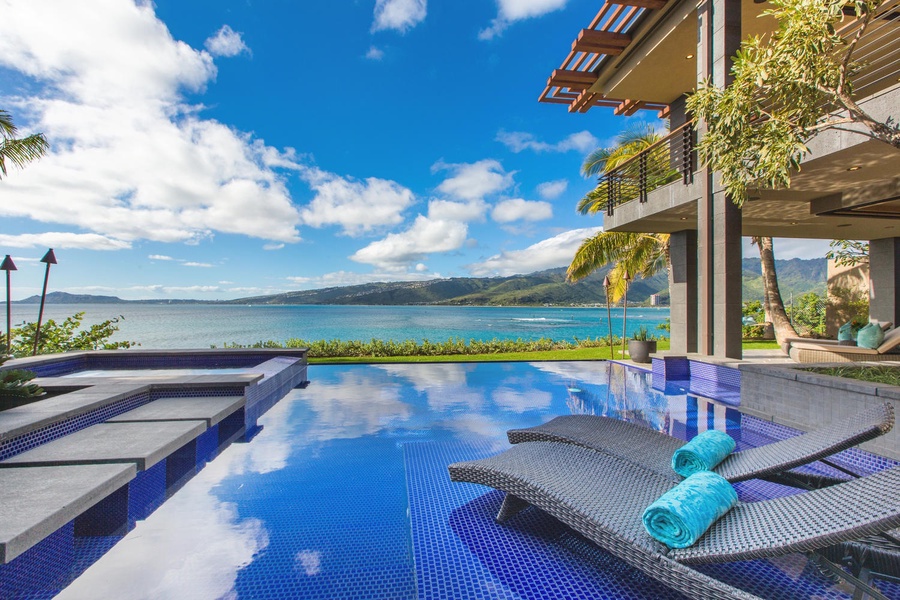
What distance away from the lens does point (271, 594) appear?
2.20 metres

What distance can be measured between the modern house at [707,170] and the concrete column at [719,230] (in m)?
0.02

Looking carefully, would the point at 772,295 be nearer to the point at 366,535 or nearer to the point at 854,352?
the point at 854,352

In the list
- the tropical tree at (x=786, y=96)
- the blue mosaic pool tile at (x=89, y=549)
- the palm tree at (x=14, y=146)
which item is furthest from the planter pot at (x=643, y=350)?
the palm tree at (x=14, y=146)

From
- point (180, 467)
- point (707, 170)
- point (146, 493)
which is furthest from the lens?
point (707, 170)

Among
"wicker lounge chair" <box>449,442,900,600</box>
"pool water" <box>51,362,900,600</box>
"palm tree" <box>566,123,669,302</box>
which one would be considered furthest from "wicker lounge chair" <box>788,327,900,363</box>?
"wicker lounge chair" <box>449,442,900,600</box>

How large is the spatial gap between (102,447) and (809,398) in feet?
21.7

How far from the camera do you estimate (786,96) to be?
399 centimetres

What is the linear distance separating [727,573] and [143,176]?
2713cm

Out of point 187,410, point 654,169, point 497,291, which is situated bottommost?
point 187,410

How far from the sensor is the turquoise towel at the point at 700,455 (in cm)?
286

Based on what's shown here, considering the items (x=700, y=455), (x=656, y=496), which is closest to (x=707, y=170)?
(x=700, y=455)

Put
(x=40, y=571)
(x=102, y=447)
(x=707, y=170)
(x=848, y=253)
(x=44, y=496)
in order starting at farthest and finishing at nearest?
(x=848, y=253)
(x=707, y=170)
(x=102, y=447)
(x=44, y=496)
(x=40, y=571)

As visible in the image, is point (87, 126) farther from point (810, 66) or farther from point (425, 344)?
point (810, 66)

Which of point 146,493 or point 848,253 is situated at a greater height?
point 848,253
